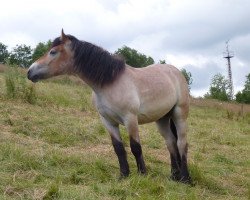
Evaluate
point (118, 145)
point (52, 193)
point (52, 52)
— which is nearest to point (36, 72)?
point (52, 52)

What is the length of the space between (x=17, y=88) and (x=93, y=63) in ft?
18.7

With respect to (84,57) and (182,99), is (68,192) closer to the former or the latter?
(84,57)

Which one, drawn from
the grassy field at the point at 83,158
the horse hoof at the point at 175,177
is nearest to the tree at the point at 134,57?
the grassy field at the point at 83,158

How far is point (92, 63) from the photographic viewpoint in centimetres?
586

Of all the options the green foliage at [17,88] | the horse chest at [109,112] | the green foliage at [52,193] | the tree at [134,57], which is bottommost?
the green foliage at [52,193]

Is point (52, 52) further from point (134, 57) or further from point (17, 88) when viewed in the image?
point (134, 57)

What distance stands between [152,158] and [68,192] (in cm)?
326

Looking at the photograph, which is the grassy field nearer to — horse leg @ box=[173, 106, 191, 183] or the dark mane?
horse leg @ box=[173, 106, 191, 183]

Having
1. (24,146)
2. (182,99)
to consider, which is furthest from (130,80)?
(24,146)

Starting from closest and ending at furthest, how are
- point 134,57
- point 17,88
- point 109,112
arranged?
point 109,112 → point 17,88 → point 134,57

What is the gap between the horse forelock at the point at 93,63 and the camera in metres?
5.80

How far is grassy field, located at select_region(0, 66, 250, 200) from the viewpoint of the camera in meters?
5.03

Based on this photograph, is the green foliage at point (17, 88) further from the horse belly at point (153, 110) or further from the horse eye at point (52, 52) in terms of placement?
the horse belly at point (153, 110)

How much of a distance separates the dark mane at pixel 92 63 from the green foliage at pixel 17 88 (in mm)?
5345
